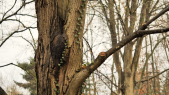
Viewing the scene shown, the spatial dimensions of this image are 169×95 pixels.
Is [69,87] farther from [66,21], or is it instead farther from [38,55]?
[66,21]

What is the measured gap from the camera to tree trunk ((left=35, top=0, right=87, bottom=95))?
6.91 feet

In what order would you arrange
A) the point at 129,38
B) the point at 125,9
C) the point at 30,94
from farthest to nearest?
1. the point at 30,94
2. the point at 125,9
3. the point at 129,38

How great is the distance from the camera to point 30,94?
48.3 feet

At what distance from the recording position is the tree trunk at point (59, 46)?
2.11 meters

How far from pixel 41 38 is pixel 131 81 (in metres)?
4.57

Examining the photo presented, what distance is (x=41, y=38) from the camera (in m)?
2.26

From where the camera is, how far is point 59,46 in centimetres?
214

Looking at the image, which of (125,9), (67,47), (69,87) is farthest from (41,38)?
(125,9)

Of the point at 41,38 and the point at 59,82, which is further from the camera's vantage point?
the point at 41,38

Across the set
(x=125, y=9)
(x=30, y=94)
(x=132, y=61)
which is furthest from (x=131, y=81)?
(x=30, y=94)

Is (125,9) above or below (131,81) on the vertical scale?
above

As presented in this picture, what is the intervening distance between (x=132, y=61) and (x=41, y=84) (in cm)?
457

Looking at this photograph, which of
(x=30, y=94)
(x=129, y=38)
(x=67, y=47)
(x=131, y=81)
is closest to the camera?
(x=129, y=38)

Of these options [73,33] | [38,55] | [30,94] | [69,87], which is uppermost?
[73,33]
